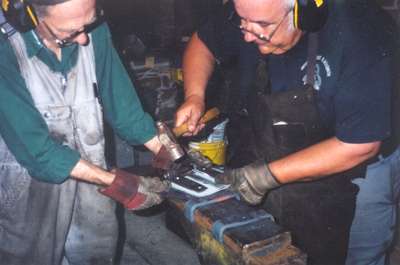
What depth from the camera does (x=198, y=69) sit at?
2.82 m

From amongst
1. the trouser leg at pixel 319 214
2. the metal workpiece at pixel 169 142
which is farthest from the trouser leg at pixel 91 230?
the trouser leg at pixel 319 214

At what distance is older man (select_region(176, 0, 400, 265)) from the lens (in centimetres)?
193

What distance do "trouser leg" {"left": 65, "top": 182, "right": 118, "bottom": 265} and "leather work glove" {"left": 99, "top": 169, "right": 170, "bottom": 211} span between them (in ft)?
1.19

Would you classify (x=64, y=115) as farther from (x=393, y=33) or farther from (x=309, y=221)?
(x=393, y=33)

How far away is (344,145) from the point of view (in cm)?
199

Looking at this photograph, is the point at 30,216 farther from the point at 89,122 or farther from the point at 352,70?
the point at 352,70

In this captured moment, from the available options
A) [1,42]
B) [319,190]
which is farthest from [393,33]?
[1,42]

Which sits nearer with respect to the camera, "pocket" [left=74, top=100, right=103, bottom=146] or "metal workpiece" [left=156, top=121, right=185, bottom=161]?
"pocket" [left=74, top=100, right=103, bottom=146]

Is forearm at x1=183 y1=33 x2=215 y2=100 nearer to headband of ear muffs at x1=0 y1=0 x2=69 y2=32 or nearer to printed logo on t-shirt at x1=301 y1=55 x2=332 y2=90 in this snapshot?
printed logo on t-shirt at x1=301 y1=55 x2=332 y2=90

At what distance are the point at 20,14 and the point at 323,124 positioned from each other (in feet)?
5.44

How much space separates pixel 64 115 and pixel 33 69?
Answer: 318 mm

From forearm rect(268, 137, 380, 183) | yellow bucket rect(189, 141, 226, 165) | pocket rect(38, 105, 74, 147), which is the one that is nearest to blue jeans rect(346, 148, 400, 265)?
forearm rect(268, 137, 380, 183)

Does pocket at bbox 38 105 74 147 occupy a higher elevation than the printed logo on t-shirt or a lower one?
lower


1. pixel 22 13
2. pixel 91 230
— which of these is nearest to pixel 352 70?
pixel 22 13
